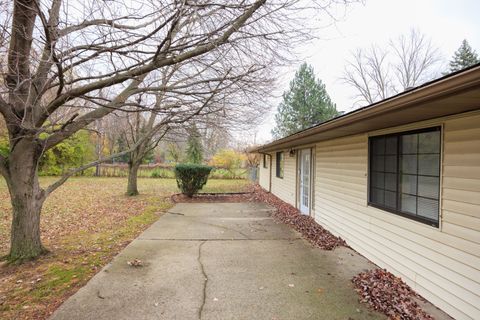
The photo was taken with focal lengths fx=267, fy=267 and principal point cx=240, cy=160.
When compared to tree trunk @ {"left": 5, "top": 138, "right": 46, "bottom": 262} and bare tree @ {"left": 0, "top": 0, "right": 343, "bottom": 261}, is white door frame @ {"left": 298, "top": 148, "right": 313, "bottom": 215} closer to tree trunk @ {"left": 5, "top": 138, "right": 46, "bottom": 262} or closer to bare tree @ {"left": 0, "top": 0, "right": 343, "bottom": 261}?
bare tree @ {"left": 0, "top": 0, "right": 343, "bottom": 261}

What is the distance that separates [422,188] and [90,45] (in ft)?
15.1

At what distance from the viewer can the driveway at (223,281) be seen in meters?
2.87

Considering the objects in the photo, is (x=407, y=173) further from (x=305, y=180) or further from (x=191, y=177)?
(x=191, y=177)

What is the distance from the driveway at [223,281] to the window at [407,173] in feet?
3.82

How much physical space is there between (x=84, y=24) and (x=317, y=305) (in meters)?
4.39

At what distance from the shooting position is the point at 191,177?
1098 centimetres

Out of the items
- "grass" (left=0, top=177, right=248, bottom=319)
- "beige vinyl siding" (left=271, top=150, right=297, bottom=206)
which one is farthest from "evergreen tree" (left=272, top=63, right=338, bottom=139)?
"grass" (left=0, top=177, right=248, bottom=319)

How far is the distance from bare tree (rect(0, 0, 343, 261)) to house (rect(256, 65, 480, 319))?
1.87m

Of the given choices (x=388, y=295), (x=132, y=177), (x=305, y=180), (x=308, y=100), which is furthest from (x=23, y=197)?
(x=308, y=100)

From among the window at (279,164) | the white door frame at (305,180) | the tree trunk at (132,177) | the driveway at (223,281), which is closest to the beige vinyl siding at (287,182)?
the window at (279,164)

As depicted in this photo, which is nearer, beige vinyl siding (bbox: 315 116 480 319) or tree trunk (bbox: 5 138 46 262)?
beige vinyl siding (bbox: 315 116 480 319)

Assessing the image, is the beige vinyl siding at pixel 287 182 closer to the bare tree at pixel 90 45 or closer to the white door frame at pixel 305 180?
the white door frame at pixel 305 180

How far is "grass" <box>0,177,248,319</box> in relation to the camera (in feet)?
10.2

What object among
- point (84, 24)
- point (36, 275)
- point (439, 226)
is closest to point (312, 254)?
point (439, 226)
